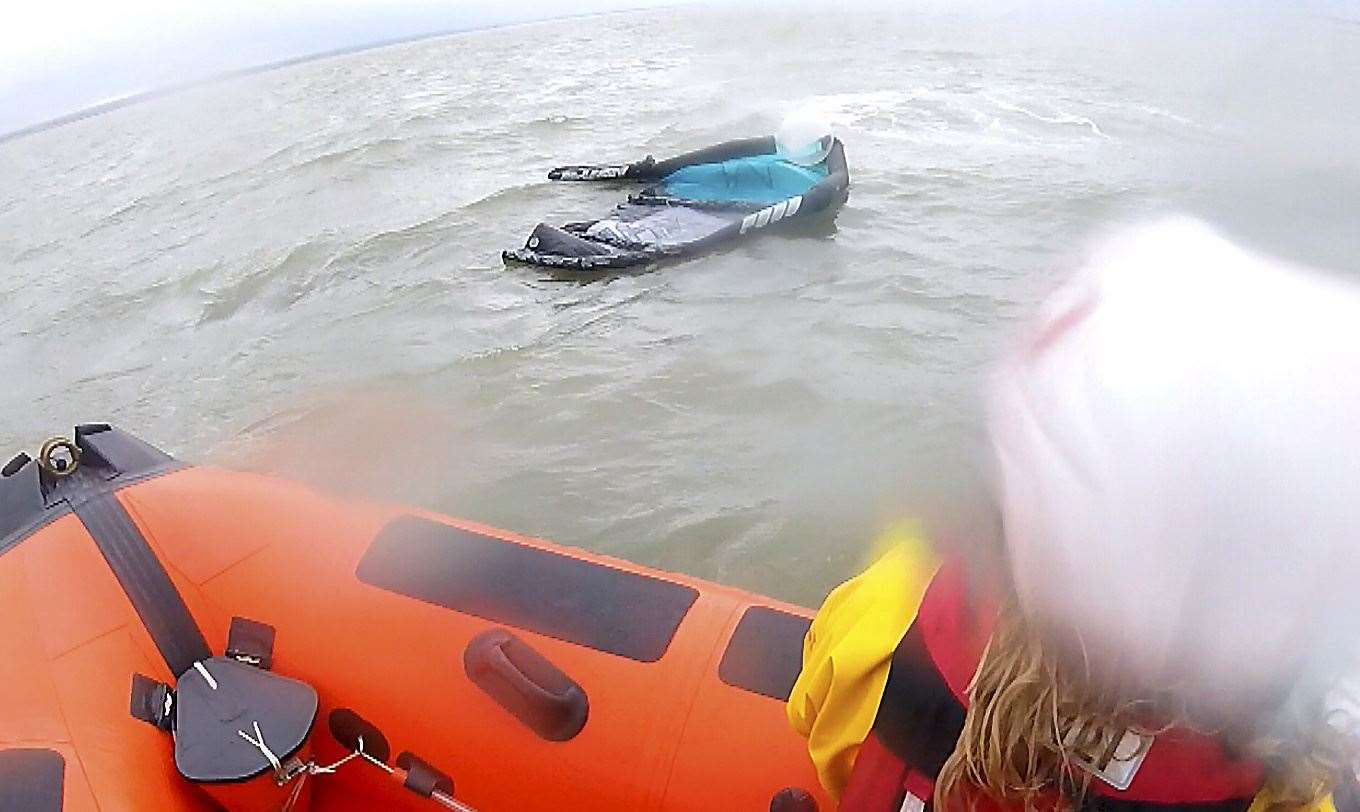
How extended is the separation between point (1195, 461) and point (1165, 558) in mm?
88

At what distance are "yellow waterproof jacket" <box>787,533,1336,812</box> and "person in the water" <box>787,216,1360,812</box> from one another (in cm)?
7

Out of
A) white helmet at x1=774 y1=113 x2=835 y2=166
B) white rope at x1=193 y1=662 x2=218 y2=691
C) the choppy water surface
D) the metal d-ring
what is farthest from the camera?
white helmet at x1=774 y1=113 x2=835 y2=166

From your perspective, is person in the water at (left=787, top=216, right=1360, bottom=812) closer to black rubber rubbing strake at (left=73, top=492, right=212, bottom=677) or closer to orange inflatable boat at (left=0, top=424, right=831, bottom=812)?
orange inflatable boat at (left=0, top=424, right=831, bottom=812)

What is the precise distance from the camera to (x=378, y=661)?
199 centimetres

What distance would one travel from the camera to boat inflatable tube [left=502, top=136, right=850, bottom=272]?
5.87 meters

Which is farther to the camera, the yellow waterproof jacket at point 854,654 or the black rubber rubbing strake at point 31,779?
the black rubber rubbing strake at point 31,779

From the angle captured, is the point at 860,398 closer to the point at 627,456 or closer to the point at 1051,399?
the point at 627,456

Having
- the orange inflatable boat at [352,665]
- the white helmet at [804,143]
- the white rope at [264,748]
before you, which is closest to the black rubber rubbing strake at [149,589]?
the orange inflatable boat at [352,665]

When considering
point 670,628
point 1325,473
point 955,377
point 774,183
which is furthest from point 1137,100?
point 1325,473

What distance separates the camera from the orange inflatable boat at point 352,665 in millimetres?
1758

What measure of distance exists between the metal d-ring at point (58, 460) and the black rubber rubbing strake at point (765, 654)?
1567mm

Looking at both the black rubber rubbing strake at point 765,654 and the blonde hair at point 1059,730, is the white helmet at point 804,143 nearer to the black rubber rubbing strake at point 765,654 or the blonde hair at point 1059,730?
the black rubber rubbing strake at point 765,654

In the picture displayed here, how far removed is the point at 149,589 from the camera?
2.10m

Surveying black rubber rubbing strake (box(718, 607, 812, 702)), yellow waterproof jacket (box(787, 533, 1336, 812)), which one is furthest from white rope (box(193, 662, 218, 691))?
yellow waterproof jacket (box(787, 533, 1336, 812))
